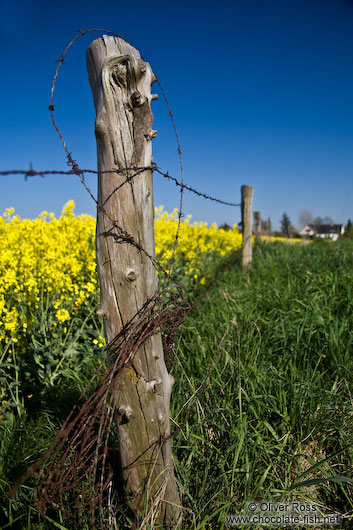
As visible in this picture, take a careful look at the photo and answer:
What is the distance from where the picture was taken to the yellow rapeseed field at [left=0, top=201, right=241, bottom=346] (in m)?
2.76

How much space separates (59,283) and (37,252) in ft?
2.32

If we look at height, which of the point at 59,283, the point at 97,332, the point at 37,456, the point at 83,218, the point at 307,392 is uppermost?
the point at 83,218

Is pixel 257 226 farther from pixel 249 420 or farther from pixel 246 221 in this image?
pixel 249 420

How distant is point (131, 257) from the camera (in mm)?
1437

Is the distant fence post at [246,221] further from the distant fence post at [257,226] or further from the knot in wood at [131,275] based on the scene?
the knot in wood at [131,275]

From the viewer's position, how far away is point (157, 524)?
5.42 ft

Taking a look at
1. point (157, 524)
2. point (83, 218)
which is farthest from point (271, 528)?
point (83, 218)

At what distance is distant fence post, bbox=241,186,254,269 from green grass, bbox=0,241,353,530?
2.45 metres

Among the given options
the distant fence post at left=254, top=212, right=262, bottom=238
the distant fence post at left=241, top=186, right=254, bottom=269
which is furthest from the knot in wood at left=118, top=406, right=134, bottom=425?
the distant fence post at left=254, top=212, right=262, bottom=238

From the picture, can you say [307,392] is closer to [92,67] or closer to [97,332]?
[97,332]

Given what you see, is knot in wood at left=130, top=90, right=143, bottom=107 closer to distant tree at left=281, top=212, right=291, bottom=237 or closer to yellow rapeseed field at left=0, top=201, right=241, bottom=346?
yellow rapeseed field at left=0, top=201, right=241, bottom=346

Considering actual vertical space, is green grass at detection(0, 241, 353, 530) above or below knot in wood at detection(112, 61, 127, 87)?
below

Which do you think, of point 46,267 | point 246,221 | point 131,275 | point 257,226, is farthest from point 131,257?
point 257,226

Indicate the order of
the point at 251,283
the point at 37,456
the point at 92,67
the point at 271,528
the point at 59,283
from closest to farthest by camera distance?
the point at 92,67 → the point at 271,528 → the point at 37,456 → the point at 59,283 → the point at 251,283
